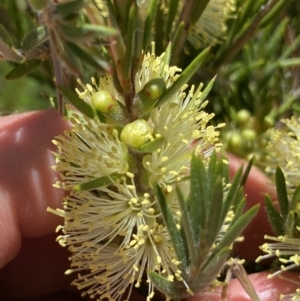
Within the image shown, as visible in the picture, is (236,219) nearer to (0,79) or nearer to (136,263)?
(136,263)

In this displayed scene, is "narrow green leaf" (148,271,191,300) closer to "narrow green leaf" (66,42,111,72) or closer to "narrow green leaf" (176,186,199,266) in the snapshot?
"narrow green leaf" (176,186,199,266)

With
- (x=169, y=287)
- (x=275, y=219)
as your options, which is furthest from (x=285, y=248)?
(x=169, y=287)

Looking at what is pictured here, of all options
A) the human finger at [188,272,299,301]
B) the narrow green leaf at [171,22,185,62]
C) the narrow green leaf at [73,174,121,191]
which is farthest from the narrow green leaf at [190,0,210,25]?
the human finger at [188,272,299,301]

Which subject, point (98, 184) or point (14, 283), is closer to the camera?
point (98, 184)

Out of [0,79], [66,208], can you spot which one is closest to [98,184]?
[66,208]

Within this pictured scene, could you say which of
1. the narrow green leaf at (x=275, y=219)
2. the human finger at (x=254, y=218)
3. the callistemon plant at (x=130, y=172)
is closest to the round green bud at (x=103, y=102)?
the callistemon plant at (x=130, y=172)

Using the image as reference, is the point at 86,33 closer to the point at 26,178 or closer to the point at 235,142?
the point at 26,178

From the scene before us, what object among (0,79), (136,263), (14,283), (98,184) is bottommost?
(14,283)
